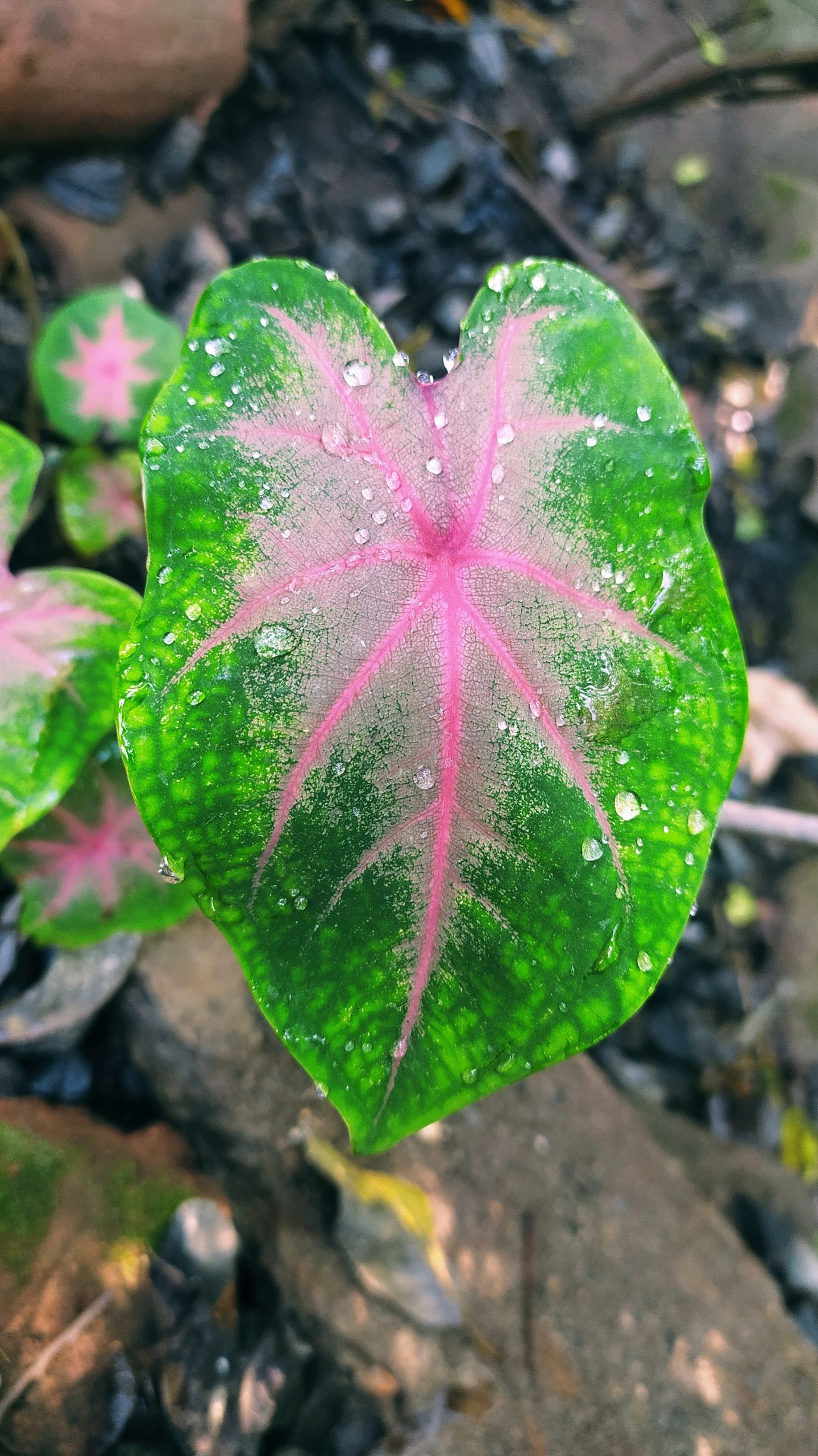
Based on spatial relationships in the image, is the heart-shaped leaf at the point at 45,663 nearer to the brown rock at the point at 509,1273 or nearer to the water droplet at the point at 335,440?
the water droplet at the point at 335,440

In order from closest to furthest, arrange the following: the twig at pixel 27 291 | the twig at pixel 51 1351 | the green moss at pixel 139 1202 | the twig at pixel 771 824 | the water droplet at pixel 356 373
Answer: the water droplet at pixel 356 373, the twig at pixel 51 1351, the green moss at pixel 139 1202, the twig at pixel 771 824, the twig at pixel 27 291

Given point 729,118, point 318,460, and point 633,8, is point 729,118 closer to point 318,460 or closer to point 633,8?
point 633,8

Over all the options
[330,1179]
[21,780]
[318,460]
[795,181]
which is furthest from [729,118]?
[330,1179]

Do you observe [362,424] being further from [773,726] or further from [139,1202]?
[773,726]

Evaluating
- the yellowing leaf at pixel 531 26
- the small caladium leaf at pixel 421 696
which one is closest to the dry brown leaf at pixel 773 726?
the small caladium leaf at pixel 421 696

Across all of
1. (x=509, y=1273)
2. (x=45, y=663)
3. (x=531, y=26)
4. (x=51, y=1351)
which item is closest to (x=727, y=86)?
(x=531, y=26)

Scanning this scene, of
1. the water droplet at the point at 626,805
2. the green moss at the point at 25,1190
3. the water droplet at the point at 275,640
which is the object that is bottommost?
the green moss at the point at 25,1190
